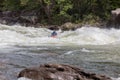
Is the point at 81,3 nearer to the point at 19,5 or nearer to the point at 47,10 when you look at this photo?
the point at 47,10

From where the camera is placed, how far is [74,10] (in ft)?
101

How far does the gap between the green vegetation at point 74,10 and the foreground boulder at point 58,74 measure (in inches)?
812

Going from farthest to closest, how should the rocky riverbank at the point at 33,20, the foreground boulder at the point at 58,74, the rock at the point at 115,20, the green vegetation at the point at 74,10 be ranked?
the green vegetation at the point at 74,10 < the rocky riverbank at the point at 33,20 < the rock at the point at 115,20 < the foreground boulder at the point at 58,74

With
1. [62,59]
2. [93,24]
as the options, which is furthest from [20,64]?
[93,24]

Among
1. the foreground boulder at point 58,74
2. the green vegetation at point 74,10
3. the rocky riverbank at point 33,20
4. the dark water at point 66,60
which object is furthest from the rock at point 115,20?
the foreground boulder at point 58,74

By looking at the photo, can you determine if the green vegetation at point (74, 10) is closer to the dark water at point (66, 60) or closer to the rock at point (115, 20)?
the rock at point (115, 20)

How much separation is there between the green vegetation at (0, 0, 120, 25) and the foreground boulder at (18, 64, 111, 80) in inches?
812

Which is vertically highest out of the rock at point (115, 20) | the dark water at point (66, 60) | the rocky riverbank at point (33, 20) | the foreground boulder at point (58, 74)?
the foreground boulder at point (58, 74)

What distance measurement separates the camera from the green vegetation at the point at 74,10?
29734 mm

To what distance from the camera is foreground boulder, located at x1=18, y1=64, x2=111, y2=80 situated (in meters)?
8.08

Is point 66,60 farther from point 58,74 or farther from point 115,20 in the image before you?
point 115,20

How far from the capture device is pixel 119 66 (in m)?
11.0

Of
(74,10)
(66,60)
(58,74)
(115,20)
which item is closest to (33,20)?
(74,10)

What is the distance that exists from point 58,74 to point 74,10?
23.0 metres
